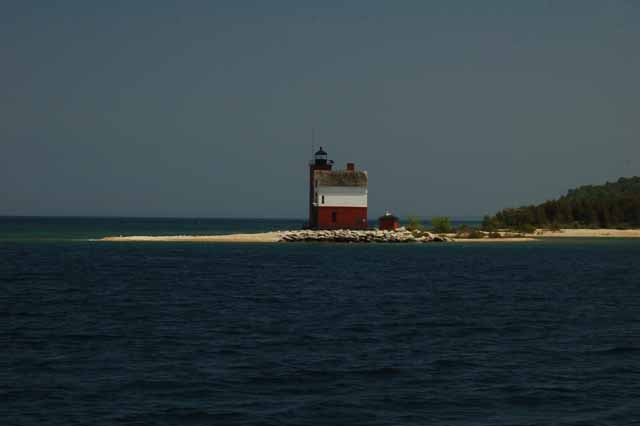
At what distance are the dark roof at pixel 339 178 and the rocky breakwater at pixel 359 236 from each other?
453cm

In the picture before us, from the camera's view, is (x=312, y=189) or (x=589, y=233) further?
(x=589, y=233)

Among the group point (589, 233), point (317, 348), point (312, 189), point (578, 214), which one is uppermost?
point (312, 189)

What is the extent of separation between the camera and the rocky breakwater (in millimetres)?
79562

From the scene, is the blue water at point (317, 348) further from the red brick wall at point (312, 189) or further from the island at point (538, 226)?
the island at point (538, 226)

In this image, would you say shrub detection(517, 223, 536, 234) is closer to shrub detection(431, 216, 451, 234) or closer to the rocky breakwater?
shrub detection(431, 216, 451, 234)

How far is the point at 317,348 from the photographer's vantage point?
21531 millimetres

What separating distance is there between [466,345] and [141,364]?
8273 mm

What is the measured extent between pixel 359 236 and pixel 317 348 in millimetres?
58662

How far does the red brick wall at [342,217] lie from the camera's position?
273 feet

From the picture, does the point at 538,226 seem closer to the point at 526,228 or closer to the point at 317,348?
the point at 526,228

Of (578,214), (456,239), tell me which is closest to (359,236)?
(456,239)

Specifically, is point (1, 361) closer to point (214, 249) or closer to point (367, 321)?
point (367, 321)

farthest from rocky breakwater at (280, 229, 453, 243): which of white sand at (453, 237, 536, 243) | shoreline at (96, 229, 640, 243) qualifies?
white sand at (453, 237, 536, 243)

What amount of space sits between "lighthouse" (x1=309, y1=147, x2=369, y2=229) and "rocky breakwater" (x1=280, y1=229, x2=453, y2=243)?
1.40 m
